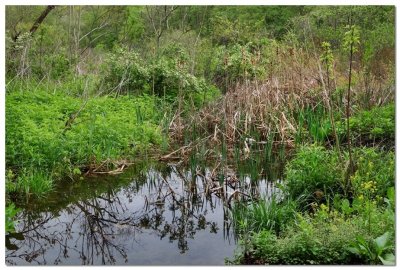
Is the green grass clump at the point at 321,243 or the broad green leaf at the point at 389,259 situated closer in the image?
the broad green leaf at the point at 389,259

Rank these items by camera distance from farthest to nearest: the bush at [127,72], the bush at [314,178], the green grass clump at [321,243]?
the bush at [127,72], the bush at [314,178], the green grass clump at [321,243]

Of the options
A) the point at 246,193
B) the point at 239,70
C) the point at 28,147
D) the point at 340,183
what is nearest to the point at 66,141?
the point at 28,147

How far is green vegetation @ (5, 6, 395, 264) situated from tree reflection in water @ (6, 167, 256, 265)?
0.24 meters

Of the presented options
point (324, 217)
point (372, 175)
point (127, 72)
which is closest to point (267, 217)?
point (324, 217)

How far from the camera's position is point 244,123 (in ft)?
22.2

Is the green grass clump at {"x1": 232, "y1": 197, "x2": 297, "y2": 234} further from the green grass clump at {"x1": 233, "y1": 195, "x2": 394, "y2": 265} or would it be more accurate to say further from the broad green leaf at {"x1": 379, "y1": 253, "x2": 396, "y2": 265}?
the broad green leaf at {"x1": 379, "y1": 253, "x2": 396, "y2": 265}

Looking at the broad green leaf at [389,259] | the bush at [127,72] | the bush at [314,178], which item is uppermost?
the bush at [127,72]

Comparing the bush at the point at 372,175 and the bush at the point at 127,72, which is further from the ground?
the bush at the point at 127,72

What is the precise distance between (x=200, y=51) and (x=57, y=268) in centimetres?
668

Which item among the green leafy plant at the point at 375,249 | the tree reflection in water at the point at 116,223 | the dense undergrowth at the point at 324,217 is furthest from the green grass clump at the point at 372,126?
the green leafy plant at the point at 375,249

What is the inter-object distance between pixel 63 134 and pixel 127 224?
1724mm

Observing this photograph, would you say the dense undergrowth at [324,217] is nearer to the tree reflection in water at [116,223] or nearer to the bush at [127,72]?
the tree reflection in water at [116,223]

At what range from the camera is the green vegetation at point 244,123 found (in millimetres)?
3969

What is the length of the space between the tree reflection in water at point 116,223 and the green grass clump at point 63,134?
457 millimetres
